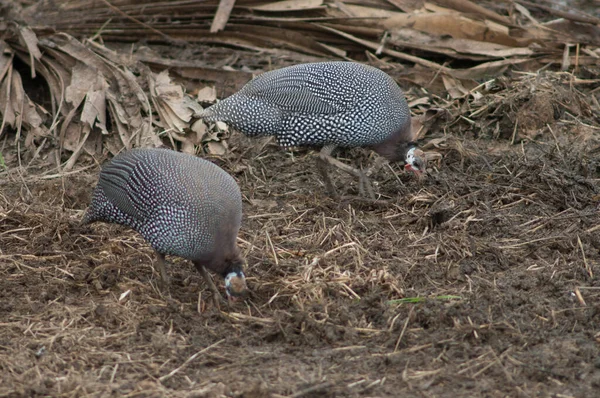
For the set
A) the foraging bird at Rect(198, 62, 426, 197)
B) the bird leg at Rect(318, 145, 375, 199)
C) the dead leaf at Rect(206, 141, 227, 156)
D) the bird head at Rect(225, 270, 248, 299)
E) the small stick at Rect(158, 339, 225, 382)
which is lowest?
the dead leaf at Rect(206, 141, 227, 156)

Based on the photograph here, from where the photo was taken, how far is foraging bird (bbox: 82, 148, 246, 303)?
4.46 metres

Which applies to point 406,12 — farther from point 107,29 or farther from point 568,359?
point 568,359

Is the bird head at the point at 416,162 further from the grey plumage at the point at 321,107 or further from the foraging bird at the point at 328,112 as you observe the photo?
the grey plumage at the point at 321,107

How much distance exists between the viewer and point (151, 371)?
12.8 feet

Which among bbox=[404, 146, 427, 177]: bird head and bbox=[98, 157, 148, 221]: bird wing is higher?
bbox=[98, 157, 148, 221]: bird wing

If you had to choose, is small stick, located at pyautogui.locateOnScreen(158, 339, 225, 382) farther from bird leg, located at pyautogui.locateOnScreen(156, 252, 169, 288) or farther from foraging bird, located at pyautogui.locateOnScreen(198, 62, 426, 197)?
foraging bird, located at pyautogui.locateOnScreen(198, 62, 426, 197)

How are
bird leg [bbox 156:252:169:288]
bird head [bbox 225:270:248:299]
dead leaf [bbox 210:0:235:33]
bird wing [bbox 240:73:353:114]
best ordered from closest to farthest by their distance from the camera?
1. bird head [bbox 225:270:248:299]
2. bird leg [bbox 156:252:169:288]
3. bird wing [bbox 240:73:353:114]
4. dead leaf [bbox 210:0:235:33]

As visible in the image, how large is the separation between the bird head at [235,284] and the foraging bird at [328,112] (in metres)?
1.83

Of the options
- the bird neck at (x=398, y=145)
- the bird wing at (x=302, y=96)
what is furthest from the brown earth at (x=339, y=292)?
the bird wing at (x=302, y=96)

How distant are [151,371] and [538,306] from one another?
198 centimetres

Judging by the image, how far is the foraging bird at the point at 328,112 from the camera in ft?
19.8

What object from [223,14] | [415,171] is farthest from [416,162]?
[223,14]

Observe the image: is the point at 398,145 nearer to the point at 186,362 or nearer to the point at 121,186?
the point at 121,186

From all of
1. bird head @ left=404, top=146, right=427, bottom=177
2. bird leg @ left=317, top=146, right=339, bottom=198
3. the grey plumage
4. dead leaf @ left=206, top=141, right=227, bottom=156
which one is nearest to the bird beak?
bird head @ left=404, top=146, right=427, bottom=177
